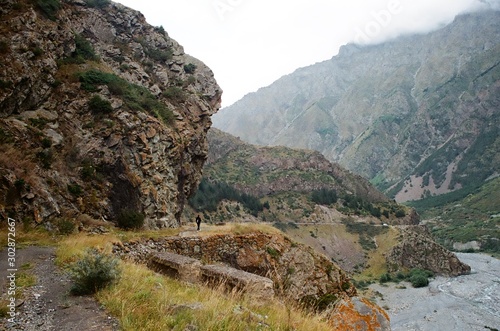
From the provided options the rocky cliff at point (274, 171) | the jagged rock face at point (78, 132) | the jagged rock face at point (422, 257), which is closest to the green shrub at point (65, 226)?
the jagged rock face at point (78, 132)

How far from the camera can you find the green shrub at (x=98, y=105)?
25150mm

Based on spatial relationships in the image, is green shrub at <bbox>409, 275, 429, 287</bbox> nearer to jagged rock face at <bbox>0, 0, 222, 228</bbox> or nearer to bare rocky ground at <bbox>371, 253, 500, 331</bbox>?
bare rocky ground at <bbox>371, 253, 500, 331</bbox>

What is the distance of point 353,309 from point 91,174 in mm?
19251

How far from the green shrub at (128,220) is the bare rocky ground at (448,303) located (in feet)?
142

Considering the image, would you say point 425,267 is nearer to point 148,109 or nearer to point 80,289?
point 148,109

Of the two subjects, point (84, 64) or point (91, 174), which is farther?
point (84, 64)

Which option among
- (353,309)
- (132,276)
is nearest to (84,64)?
(132,276)

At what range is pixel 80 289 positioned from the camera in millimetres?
6930

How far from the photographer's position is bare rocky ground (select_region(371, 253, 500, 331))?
161 feet

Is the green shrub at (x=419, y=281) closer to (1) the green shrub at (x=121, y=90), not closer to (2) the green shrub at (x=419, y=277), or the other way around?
(2) the green shrub at (x=419, y=277)

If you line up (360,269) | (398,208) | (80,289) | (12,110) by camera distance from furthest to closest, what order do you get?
(398,208), (360,269), (12,110), (80,289)

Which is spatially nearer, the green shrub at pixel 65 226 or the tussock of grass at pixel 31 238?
the tussock of grass at pixel 31 238

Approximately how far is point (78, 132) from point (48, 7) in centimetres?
1326

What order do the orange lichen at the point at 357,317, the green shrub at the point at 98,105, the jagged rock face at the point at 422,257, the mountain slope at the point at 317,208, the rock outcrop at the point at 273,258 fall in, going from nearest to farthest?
the orange lichen at the point at 357,317, the rock outcrop at the point at 273,258, the green shrub at the point at 98,105, the jagged rock face at the point at 422,257, the mountain slope at the point at 317,208
